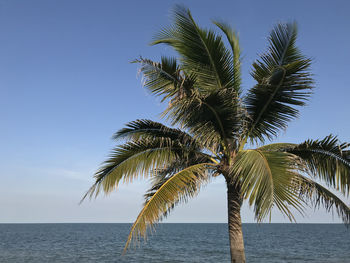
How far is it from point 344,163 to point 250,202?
2.54 meters

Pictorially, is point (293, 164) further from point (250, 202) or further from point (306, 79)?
point (306, 79)

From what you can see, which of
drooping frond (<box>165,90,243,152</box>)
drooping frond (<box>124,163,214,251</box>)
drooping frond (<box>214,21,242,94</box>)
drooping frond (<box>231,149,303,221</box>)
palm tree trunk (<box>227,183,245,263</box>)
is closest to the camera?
drooping frond (<box>231,149,303,221</box>)

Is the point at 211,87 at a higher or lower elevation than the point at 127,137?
higher

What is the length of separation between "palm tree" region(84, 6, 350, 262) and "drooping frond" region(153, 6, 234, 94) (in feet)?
0.07

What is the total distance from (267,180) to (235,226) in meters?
2.07

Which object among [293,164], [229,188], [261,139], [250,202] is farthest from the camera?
[261,139]

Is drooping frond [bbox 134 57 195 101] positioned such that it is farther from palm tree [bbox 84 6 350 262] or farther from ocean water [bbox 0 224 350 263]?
ocean water [bbox 0 224 350 263]

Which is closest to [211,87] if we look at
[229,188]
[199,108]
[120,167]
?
[199,108]

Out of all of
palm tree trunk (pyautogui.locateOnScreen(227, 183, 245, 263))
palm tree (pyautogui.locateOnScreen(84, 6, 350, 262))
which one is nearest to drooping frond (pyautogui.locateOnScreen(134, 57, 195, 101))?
palm tree (pyautogui.locateOnScreen(84, 6, 350, 262))

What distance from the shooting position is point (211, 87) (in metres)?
7.54

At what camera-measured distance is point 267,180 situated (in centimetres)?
547

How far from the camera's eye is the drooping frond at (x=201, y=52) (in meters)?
7.23

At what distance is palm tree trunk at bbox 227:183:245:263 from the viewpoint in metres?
7.00

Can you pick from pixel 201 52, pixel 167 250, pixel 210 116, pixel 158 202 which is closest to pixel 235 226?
pixel 158 202
